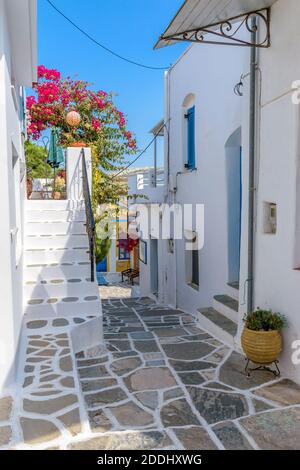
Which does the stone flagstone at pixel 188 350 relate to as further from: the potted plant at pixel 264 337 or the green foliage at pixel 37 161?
the green foliage at pixel 37 161

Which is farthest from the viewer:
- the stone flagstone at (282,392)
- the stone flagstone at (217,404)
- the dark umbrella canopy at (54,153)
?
the dark umbrella canopy at (54,153)

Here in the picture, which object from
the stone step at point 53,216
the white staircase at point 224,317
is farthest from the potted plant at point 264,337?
the stone step at point 53,216

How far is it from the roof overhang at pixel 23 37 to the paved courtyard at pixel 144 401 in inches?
166

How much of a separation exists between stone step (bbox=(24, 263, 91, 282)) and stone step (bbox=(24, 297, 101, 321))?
2.49 feet

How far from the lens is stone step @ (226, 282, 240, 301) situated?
7.12 meters

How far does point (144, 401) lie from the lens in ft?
13.2

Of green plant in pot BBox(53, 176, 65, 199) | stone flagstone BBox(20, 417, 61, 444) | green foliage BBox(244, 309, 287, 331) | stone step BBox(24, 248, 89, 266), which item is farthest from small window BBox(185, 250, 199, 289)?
stone flagstone BBox(20, 417, 61, 444)

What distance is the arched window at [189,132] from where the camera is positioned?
9651 mm

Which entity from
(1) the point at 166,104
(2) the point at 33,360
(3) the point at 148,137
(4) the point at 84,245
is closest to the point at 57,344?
(2) the point at 33,360

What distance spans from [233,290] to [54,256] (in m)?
3.41

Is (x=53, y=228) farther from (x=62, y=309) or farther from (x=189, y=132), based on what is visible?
(x=189, y=132)

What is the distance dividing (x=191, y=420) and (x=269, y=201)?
2751mm

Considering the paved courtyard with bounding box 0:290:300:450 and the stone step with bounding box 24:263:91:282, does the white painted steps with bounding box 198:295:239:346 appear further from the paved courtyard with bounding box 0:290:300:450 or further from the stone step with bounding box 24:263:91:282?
the stone step with bounding box 24:263:91:282

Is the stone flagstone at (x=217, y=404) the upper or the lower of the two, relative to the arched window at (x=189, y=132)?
lower
